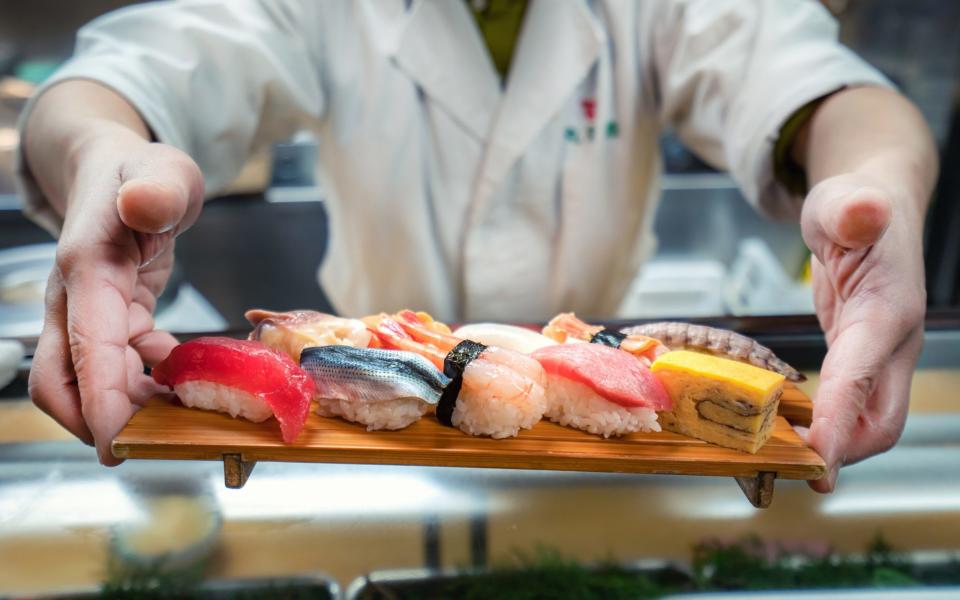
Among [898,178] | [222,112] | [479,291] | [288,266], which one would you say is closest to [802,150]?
[898,178]

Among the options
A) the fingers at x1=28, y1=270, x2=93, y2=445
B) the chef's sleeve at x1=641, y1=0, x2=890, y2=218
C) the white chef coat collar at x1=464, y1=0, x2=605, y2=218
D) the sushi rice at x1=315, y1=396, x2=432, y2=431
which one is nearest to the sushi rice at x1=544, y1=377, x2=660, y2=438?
the sushi rice at x1=315, y1=396, x2=432, y2=431

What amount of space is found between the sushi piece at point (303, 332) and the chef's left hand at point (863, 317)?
0.76 m

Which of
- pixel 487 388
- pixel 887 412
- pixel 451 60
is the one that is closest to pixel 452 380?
pixel 487 388

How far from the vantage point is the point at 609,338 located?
48.6 inches

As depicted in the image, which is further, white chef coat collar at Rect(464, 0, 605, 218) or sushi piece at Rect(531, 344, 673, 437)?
white chef coat collar at Rect(464, 0, 605, 218)

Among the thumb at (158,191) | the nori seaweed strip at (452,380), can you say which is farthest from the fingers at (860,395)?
the thumb at (158,191)

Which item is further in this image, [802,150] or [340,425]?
[802,150]

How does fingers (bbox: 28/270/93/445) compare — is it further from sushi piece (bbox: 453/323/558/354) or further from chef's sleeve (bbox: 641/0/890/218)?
chef's sleeve (bbox: 641/0/890/218)

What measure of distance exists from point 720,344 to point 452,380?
0.48 m

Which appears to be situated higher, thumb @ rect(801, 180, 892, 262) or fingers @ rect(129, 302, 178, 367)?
thumb @ rect(801, 180, 892, 262)

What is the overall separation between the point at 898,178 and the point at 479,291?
1.21 m

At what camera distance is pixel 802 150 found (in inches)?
68.6

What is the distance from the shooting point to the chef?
1.29 m

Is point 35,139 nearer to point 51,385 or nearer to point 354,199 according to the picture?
point 51,385
